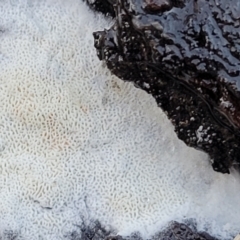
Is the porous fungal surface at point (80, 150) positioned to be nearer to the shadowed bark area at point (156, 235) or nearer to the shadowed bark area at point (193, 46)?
the shadowed bark area at point (156, 235)

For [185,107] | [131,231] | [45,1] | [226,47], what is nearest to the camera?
[226,47]

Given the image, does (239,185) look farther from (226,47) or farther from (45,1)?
(45,1)

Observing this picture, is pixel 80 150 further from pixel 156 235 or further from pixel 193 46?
pixel 193 46

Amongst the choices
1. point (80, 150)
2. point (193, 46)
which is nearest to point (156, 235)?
point (80, 150)

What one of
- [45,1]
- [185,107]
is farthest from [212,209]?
[45,1]

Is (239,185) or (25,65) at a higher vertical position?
(25,65)

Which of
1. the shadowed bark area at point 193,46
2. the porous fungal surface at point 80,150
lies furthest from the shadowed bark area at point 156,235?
the shadowed bark area at point 193,46

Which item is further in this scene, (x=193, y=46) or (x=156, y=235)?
(x=156, y=235)

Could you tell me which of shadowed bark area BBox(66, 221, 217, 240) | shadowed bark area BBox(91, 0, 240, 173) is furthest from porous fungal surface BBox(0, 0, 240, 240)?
shadowed bark area BBox(91, 0, 240, 173)
